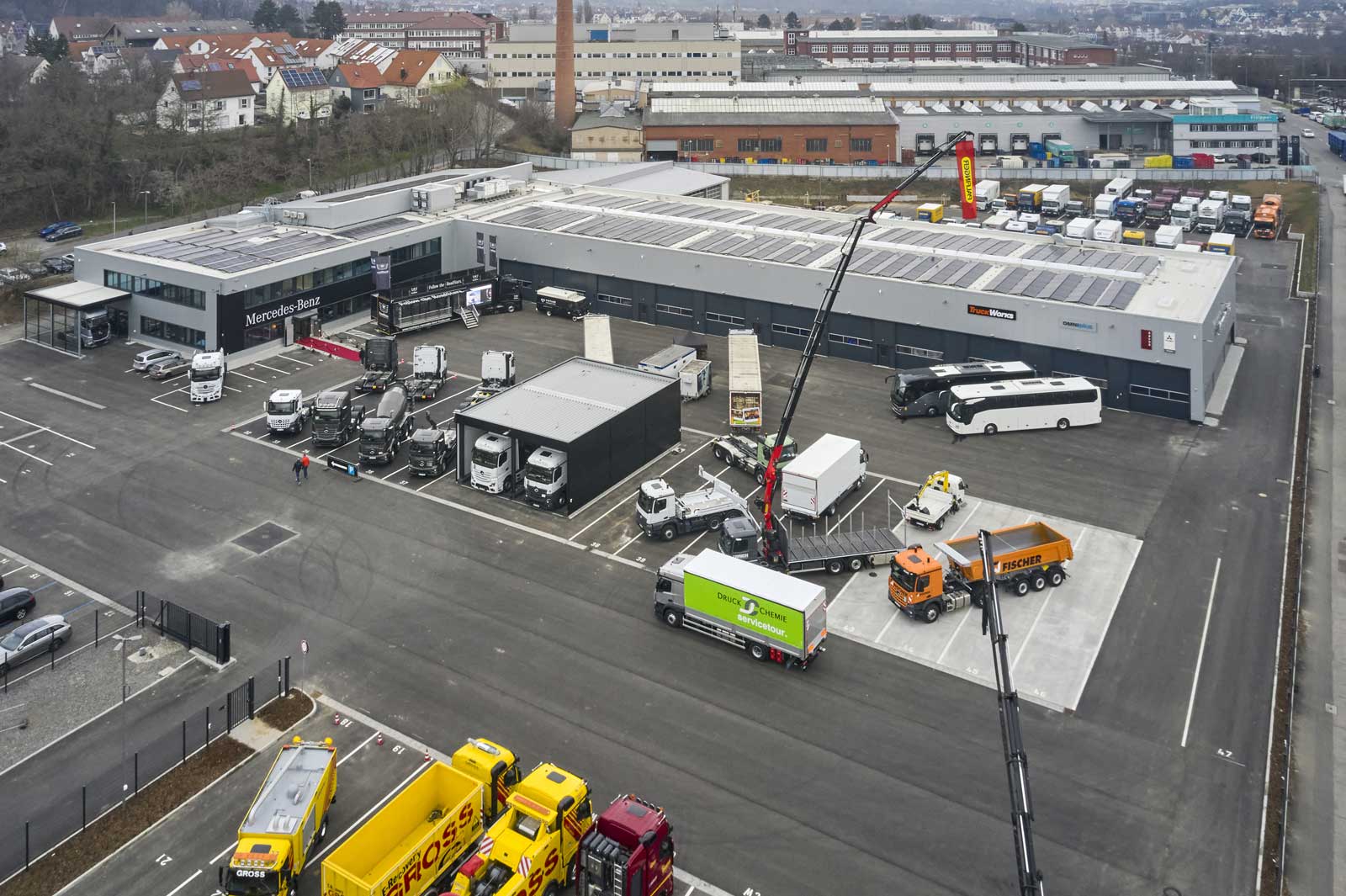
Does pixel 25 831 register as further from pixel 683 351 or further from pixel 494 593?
pixel 683 351

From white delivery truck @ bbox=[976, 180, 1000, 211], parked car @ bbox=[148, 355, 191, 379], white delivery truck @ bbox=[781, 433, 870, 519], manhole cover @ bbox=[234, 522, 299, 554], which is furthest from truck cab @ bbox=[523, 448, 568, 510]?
white delivery truck @ bbox=[976, 180, 1000, 211]

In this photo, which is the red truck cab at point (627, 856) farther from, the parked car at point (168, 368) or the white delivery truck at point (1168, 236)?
the white delivery truck at point (1168, 236)

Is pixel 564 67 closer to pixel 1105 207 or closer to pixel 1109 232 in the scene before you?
pixel 1105 207

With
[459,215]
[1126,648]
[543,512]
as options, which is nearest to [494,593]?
[543,512]

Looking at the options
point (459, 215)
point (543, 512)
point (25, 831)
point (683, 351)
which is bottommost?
point (25, 831)

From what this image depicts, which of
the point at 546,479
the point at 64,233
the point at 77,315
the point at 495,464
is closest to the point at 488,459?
the point at 495,464

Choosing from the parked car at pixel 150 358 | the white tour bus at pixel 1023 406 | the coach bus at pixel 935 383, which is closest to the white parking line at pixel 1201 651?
the white tour bus at pixel 1023 406

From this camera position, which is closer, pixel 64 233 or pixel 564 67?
pixel 64 233
